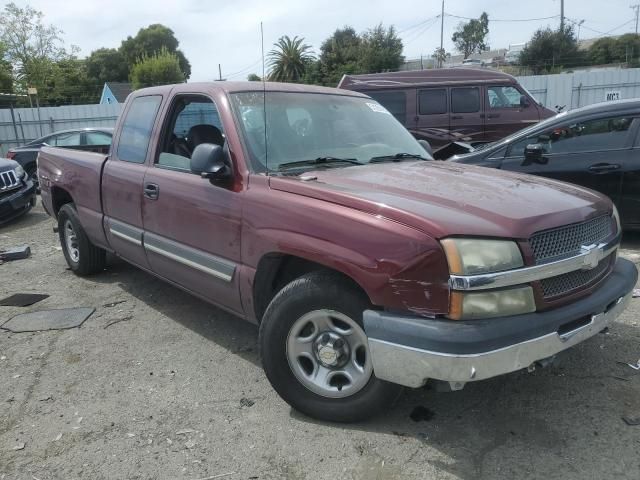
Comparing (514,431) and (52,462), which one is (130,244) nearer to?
(52,462)

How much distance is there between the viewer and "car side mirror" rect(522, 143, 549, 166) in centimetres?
600

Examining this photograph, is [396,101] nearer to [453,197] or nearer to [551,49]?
[453,197]

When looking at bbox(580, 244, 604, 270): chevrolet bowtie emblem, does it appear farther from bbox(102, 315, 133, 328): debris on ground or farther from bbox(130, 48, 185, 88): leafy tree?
bbox(130, 48, 185, 88): leafy tree

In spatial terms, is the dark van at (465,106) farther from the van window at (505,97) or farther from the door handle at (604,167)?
the door handle at (604,167)

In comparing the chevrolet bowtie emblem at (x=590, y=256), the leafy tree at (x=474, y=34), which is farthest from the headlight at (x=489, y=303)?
the leafy tree at (x=474, y=34)

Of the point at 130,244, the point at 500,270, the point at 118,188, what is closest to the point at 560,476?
the point at 500,270

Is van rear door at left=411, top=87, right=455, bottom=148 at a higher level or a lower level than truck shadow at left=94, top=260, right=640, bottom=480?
higher

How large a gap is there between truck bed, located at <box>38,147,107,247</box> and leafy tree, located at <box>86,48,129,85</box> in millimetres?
68621

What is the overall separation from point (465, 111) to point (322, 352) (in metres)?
8.89

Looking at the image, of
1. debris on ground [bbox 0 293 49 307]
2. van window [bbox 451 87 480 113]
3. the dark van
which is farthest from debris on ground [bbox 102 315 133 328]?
van window [bbox 451 87 480 113]

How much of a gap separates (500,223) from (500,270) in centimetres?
22

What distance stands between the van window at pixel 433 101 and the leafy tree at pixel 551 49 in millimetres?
45138

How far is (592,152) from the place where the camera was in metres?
5.86

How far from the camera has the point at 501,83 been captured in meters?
10.6
